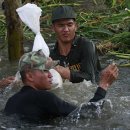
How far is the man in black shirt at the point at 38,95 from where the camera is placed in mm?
5035

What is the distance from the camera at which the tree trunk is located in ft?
27.3

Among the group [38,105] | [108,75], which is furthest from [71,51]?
[38,105]

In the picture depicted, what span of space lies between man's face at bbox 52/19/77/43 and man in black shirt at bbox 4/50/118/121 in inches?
43.1

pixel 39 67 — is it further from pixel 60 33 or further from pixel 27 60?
pixel 60 33

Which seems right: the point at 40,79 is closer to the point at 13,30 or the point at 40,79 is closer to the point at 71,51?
the point at 71,51

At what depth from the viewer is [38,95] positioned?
5.00m

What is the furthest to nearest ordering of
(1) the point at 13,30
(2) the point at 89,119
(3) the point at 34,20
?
(1) the point at 13,30
(3) the point at 34,20
(2) the point at 89,119

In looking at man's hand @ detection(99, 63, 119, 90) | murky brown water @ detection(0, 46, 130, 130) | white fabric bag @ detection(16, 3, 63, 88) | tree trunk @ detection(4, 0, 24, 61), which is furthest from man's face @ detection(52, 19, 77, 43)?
tree trunk @ detection(4, 0, 24, 61)

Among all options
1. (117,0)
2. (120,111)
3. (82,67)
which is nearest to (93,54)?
(82,67)

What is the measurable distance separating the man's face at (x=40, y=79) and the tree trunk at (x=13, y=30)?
3.36 m

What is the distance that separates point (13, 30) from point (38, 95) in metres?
3.64

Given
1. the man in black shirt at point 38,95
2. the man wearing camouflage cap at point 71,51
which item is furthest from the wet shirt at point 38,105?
the man wearing camouflage cap at point 71,51

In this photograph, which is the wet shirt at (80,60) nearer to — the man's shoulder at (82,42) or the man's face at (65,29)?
the man's shoulder at (82,42)

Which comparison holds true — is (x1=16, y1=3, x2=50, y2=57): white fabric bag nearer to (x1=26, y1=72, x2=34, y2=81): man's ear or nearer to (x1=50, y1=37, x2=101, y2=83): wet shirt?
(x1=50, y1=37, x2=101, y2=83): wet shirt
